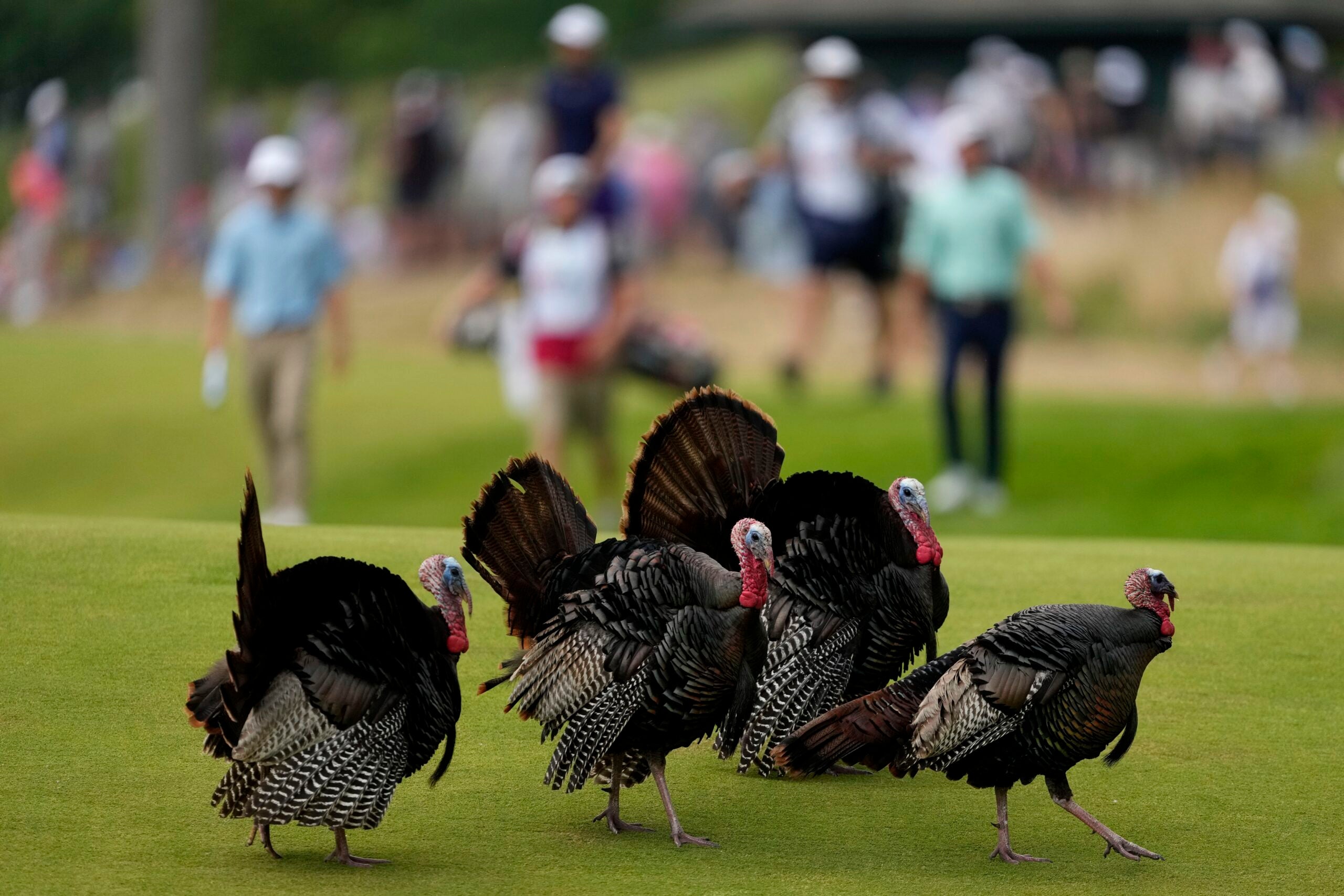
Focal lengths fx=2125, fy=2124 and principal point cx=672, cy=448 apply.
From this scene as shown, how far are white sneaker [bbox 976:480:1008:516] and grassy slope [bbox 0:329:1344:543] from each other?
137 mm

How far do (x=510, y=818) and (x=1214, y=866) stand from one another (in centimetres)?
236

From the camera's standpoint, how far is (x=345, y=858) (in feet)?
22.1

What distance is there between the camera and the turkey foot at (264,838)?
670 cm

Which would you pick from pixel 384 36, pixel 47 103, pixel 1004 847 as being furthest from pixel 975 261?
pixel 384 36

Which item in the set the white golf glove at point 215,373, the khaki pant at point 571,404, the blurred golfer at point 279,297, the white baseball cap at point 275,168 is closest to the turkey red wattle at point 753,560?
the blurred golfer at point 279,297

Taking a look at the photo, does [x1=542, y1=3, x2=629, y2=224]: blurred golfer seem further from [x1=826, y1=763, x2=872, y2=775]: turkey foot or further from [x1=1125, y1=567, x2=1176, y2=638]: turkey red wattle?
[x1=1125, y1=567, x2=1176, y2=638]: turkey red wattle

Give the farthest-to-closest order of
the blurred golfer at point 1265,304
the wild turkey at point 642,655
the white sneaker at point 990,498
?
the blurred golfer at point 1265,304 → the white sneaker at point 990,498 → the wild turkey at point 642,655

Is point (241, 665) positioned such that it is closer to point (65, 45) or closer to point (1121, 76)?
point (65, 45)

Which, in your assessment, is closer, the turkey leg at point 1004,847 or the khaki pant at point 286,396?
the turkey leg at point 1004,847

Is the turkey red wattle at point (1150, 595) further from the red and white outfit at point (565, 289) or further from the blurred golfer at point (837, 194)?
the blurred golfer at point (837, 194)

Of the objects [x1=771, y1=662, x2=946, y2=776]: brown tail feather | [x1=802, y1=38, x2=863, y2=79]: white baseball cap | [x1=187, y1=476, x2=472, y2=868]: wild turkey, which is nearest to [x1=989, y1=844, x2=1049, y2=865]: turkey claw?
[x1=771, y1=662, x2=946, y2=776]: brown tail feather

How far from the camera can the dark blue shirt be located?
17391mm

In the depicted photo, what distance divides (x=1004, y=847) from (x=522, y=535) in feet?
6.49

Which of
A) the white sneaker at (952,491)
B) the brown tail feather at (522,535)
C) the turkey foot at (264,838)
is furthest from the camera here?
the white sneaker at (952,491)
